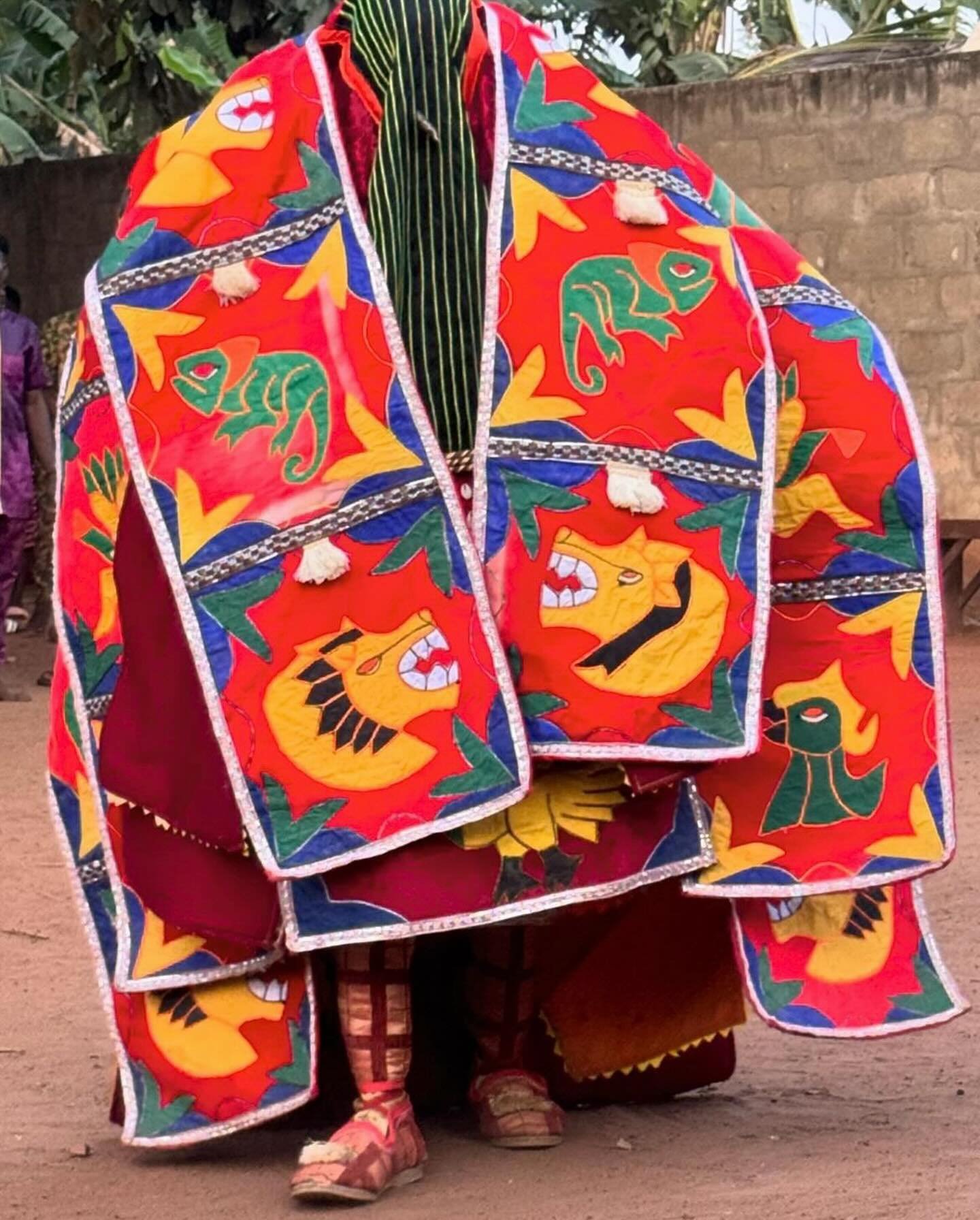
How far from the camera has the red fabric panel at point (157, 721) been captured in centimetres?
346

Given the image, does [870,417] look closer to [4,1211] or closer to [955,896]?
[4,1211]

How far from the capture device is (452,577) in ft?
11.3

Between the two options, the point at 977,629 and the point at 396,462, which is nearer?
the point at 396,462

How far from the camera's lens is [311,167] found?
3531 mm

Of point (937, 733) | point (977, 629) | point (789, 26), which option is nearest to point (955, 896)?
point (937, 733)

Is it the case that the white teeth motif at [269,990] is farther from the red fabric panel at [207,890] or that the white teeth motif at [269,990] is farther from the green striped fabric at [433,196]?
the green striped fabric at [433,196]

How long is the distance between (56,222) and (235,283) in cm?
1101

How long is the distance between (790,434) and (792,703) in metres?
0.41

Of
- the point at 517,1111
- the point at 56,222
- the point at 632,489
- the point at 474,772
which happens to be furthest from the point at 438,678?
the point at 56,222

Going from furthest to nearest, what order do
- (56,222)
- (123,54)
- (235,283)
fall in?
(56,222) < (123,54) < (235,283)

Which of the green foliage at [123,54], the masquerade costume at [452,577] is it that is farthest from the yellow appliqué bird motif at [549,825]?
the green foliage at [123,54]

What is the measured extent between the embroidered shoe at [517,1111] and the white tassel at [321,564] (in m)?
0.99

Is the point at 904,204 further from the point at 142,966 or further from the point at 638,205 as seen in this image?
the point at 142,966

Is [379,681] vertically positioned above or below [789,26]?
below
